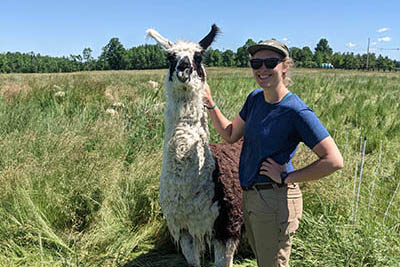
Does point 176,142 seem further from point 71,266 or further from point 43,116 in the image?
point 43,116

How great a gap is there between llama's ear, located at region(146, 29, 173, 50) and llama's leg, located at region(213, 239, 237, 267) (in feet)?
5.61

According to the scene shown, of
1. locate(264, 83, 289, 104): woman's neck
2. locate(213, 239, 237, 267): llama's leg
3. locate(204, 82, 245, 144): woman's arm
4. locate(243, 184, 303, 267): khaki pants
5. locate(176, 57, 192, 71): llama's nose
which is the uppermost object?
locate(176, 57, 192, 71): llama's nose

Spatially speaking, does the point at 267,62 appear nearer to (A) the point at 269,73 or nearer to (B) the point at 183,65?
(A) the point at 269,73

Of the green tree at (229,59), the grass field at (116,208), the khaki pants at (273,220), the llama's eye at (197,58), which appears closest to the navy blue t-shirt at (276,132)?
the khaki pants at (273,220)

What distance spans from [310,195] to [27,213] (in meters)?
3.07

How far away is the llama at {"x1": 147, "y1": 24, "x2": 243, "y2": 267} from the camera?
264cm

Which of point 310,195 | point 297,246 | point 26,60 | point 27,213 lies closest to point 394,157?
point 310,195

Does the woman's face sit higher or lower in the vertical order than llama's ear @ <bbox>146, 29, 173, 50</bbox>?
lower

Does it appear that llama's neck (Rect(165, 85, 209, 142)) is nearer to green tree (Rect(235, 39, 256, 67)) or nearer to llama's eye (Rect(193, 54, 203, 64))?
llama's eye (Rect(193, 54, 203, 64))

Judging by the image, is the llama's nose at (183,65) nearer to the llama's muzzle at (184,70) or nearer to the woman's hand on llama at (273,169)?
the llama's muzzle at (184,70)

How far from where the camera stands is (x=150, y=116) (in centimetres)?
584

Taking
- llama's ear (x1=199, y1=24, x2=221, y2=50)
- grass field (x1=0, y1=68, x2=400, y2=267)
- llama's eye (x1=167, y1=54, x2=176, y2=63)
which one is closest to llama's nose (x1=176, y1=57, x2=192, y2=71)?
llama's eye (x1=167, y1=54, x2=176, y2=63)

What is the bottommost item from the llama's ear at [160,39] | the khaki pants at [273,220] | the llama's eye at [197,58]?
the khaki pants at [273,220]

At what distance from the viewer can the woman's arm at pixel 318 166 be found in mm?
1862
